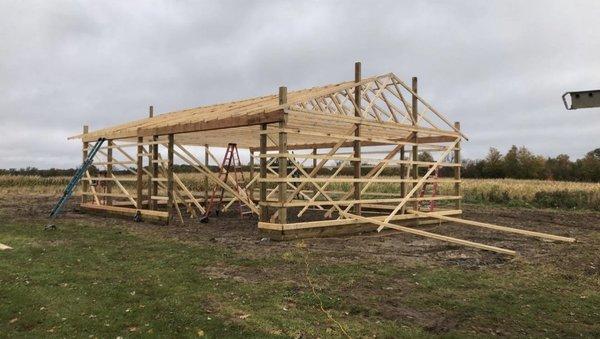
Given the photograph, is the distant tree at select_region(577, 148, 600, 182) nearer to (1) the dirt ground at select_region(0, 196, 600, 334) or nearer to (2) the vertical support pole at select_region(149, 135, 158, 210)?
(1) the dirt ground at select_region(0, 196, 600, 334)

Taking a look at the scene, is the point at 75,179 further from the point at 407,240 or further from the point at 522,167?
the point at 522,167

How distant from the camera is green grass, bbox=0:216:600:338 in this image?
4.87 m

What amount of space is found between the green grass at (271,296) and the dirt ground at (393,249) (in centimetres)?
6

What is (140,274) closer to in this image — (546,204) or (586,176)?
(546,204)

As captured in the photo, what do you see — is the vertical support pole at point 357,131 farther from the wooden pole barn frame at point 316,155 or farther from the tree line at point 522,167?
the tree line at point 522,167

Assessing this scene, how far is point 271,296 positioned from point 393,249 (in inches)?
172

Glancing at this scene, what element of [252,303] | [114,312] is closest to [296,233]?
[252,303]

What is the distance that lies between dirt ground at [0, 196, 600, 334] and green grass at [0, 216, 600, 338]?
6 cm

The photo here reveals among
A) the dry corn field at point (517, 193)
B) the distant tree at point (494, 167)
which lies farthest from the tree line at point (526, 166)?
the dry corn field at point (517, 193)

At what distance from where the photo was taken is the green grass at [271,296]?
4871mm

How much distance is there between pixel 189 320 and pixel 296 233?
18.2ft

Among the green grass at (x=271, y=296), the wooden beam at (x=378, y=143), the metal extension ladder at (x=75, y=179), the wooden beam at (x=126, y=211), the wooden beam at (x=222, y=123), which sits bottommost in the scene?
the green grass at (x=271, y=296)

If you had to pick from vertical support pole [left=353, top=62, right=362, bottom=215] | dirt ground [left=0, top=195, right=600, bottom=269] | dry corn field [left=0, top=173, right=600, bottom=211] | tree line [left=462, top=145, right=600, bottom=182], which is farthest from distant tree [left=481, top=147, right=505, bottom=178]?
vertical support pole [left=353, top=62, right=362, bottom=215]

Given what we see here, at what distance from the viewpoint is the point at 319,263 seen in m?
7.91
